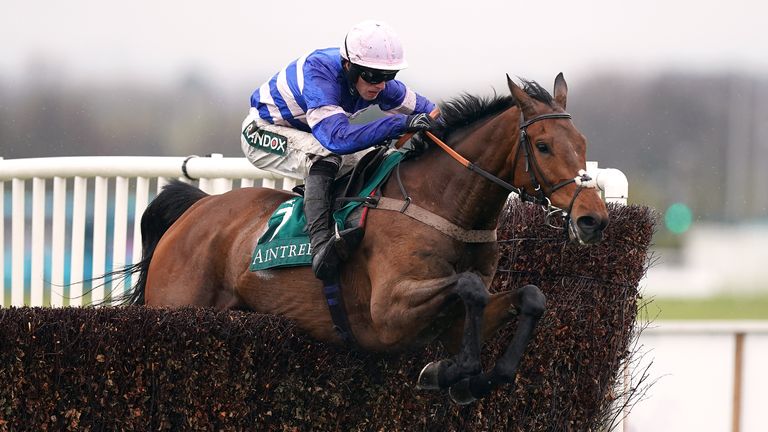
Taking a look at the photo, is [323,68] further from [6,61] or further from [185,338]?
[6,61]

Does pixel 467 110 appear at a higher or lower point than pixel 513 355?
higher

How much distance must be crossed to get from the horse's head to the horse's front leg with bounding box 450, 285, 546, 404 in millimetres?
289

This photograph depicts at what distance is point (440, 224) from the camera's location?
14.3 ft

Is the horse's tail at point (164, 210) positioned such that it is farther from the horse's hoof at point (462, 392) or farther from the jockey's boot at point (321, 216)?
the horse's hoof at point (462, 392)

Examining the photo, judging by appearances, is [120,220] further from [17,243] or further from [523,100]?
[523,100]

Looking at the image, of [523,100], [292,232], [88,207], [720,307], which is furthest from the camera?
Result: [720,307]

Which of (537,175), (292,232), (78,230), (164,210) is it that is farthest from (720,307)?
(537,175)

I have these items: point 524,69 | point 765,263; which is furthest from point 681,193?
point 524,69

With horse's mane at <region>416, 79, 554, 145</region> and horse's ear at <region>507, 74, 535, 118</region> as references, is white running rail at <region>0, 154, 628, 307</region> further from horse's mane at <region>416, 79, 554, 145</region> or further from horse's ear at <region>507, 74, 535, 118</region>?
horse's ear at <region>507, 74, 535, 118</region>

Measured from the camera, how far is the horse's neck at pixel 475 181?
14.2ft

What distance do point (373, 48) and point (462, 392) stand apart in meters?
1.41

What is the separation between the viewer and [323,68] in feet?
15.2

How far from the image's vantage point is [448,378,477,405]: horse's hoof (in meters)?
4.08

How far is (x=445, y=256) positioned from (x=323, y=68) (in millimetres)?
962
